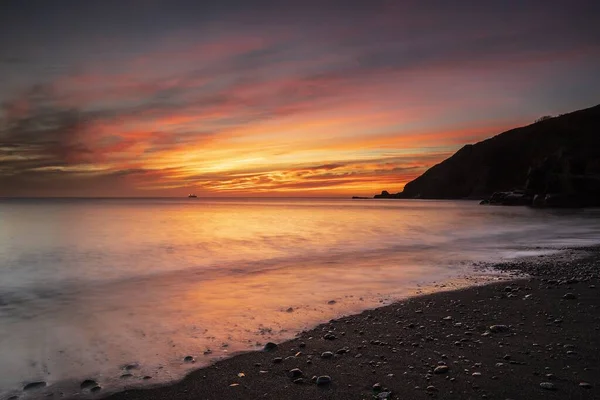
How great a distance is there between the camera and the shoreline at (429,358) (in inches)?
187

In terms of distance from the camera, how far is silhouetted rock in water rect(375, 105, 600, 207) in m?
78.6

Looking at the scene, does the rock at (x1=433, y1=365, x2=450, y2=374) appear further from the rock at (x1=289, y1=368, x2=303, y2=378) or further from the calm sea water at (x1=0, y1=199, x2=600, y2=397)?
the calm sea water at (x1=0, y1=199, x2=600, y2=397)

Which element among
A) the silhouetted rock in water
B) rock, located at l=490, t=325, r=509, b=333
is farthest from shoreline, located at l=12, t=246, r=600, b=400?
the silhouetted rock in water

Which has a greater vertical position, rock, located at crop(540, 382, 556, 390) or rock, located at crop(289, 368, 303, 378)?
rock, located at crop(289, 368, 303, 378)

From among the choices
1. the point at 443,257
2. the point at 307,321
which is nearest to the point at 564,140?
the point at 443,257

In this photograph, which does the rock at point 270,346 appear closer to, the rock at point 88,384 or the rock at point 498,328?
the rock at point 88,384

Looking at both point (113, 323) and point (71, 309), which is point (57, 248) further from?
point (113, 323)

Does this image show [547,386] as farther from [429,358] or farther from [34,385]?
[34,385]

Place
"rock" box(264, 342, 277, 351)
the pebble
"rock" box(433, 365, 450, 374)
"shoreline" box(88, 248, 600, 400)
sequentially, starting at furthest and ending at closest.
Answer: "rock" box(264, 342, 277, 351), the pebble, "rock" box(433, 365, 450, 374), "shoreline" box(88, 248, 600, 400)

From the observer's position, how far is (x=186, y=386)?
516 cm

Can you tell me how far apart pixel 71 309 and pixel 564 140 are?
181160 millimetres

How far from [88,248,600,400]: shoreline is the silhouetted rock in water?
83.4 metres

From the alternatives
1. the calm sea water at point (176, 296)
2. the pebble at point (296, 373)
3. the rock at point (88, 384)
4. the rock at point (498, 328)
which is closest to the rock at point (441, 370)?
the pebble at point (296, 373)

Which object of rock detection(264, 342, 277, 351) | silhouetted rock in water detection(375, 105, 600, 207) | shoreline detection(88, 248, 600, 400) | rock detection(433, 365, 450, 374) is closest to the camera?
shoreline detection(88, 248, 600, 400)
